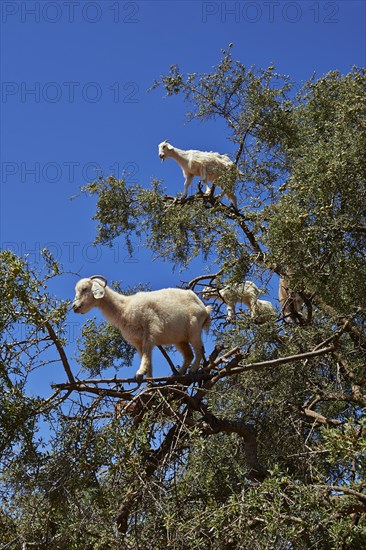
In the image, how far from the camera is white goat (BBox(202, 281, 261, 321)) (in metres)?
10.0

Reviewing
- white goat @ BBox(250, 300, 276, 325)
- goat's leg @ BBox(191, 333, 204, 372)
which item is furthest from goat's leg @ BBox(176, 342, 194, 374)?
white goat @ BBox(250, 300, 276, 325)

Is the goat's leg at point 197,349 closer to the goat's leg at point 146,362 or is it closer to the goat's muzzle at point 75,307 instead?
the goat's leg at point 146,362

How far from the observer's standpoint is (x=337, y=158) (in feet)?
29.3

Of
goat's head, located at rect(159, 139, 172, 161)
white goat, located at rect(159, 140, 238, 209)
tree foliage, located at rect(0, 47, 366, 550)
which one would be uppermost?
goat's head, located at rect(159, 139, 172, 161)

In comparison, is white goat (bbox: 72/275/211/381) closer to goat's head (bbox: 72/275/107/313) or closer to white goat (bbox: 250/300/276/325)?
goat's head (bbox: 72/275/107/313)

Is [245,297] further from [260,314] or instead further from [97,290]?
[97,290]

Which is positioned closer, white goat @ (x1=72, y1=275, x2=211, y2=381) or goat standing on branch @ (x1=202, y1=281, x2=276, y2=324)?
white goat @ (x1=72, y1=275, x2=211, y2=381)

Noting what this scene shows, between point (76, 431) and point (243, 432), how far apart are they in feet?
7.68

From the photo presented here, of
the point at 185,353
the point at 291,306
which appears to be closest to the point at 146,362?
the point at 185,353

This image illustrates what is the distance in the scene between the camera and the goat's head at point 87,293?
31.1ft

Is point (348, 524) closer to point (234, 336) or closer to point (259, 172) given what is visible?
point (234, 336)

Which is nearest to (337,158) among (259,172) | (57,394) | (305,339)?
(305,339)

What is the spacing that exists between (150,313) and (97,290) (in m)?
0.69

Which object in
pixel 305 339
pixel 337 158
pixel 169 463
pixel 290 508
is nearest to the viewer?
pixel 290 508
